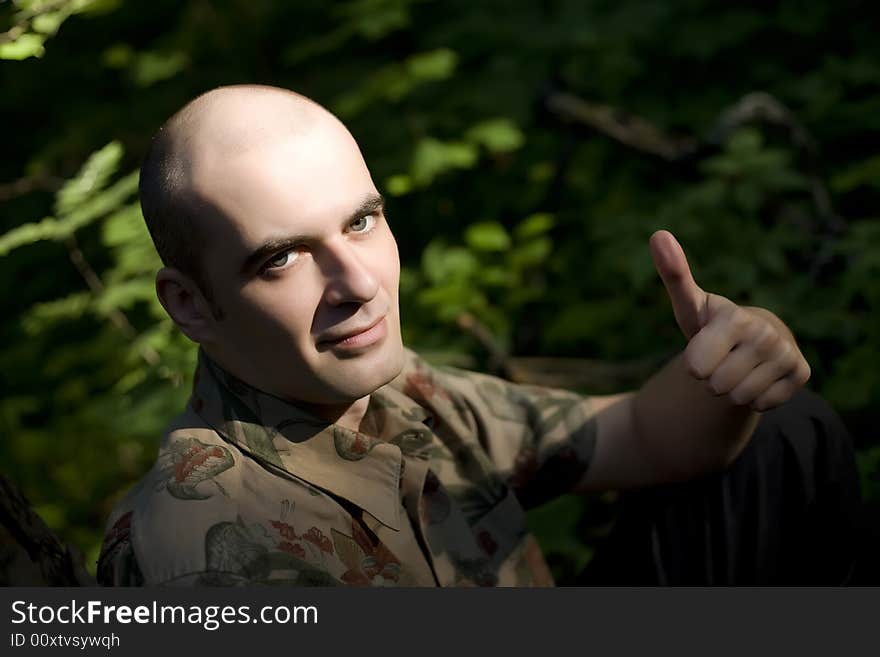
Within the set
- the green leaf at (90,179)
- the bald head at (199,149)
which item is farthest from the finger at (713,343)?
the green leaf at (90,179)

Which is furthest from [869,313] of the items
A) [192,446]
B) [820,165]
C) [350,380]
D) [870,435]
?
[192,446]

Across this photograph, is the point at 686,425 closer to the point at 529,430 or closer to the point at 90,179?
the point at 529,430

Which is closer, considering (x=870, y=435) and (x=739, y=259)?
(x=870, y=435)

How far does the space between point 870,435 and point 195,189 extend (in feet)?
6.61

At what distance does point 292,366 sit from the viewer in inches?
52.7

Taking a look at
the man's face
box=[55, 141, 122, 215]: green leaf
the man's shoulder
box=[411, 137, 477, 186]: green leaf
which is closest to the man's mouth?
the man's face

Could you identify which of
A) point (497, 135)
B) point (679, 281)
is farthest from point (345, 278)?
point (497, 135)

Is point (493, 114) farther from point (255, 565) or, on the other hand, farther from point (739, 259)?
point (255, 565)

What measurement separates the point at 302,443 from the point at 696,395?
0.72 meters

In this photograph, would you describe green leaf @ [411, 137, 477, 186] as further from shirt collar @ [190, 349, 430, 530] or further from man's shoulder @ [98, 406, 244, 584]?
man's shoulder @ [98, 406, 244, 584]

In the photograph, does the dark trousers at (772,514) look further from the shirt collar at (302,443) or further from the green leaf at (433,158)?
the green leaf at (433,158)

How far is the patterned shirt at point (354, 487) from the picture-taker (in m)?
1.26

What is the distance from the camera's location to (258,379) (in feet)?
4.56

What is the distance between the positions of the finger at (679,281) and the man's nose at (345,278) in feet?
1.43
